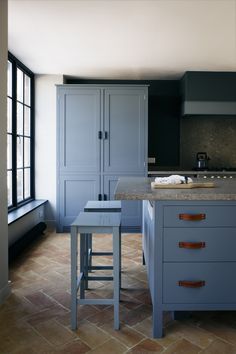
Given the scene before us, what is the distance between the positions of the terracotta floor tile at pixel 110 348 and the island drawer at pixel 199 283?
0.40 metres

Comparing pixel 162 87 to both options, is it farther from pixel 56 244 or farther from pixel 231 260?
pixel 231 260

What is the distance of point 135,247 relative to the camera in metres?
4.00

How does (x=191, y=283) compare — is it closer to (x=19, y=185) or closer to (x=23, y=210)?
(x=23, y=210)

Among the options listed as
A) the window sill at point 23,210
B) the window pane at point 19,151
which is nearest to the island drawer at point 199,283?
the window sill at point 23,210

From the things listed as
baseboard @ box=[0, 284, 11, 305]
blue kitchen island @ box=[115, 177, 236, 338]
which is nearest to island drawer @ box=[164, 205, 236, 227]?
blue kitchen island @ box=[115, 177, 236, 338]

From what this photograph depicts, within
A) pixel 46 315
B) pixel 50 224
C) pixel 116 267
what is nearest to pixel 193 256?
pixel 116 267

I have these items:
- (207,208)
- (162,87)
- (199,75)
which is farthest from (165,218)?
(162,87)

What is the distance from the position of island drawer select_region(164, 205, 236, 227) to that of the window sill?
224 centimetres

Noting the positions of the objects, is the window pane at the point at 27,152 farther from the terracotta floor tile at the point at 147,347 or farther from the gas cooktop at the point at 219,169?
the terracotta floor tile at the point at 147,347

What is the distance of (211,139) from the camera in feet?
17.4

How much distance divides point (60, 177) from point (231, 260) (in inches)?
126

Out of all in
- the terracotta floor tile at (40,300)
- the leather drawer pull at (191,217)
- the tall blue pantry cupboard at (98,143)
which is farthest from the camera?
the tall blue pantry cupboard at (98,143)

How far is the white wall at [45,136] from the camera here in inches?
194

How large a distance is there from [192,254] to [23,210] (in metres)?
2.83
